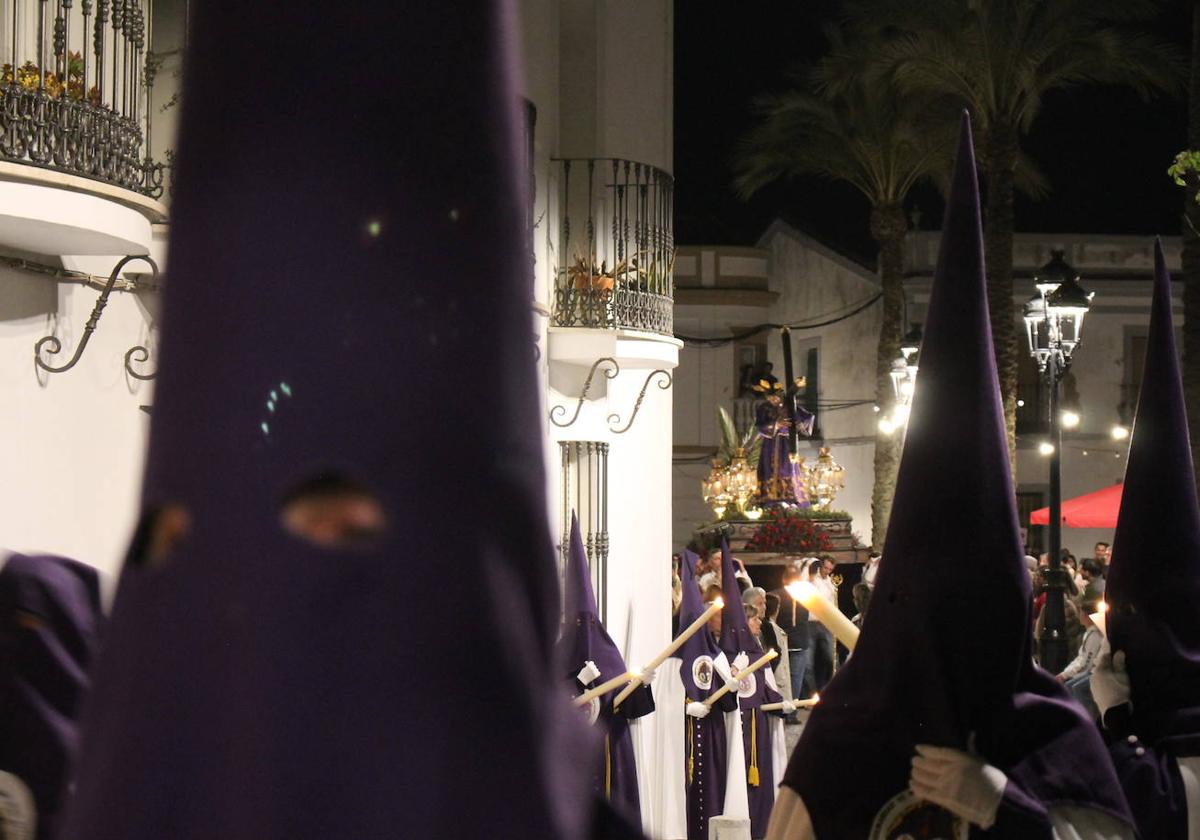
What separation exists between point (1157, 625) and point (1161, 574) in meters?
0.16

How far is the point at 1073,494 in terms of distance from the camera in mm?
37781

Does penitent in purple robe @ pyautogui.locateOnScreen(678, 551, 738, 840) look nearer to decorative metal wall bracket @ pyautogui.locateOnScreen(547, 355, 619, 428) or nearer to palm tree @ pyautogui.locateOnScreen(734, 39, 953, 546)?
decorative metal wall bracket @ pyautogui.locateOnScreen(547, 355, 619, 428)

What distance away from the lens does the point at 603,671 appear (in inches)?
388

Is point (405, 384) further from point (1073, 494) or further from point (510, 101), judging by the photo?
point (1073, 494)

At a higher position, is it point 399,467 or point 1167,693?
point 399,467

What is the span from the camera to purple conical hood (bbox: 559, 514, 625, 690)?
980cm

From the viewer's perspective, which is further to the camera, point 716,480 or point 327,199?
point 716,480

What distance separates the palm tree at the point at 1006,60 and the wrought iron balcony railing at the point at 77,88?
1566cm

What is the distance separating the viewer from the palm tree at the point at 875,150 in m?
25.3

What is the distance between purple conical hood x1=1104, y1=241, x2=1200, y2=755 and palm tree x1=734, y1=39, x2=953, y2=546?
67.4 ft

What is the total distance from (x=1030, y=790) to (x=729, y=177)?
39260mm

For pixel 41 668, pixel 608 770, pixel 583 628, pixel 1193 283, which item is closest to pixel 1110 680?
pixel 41 668

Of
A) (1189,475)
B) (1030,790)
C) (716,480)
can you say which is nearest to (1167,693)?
(1189,475)

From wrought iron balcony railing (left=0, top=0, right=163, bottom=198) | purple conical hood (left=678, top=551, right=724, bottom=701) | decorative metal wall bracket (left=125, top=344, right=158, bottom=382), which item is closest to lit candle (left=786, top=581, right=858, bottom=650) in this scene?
wrought iron balcony railing (left=0, top=0, right=163, bottom=198)
